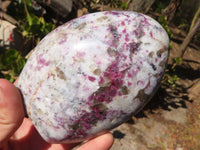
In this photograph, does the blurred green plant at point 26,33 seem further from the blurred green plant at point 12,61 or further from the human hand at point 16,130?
the human hand at point 16,130

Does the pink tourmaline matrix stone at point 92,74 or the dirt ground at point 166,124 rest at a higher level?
the pink tourmaline matrix stone at point 92,74

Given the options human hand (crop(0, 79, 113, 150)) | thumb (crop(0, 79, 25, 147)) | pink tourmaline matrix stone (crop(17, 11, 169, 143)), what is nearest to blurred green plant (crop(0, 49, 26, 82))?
human hand (crop(0, 79, 113, 150))

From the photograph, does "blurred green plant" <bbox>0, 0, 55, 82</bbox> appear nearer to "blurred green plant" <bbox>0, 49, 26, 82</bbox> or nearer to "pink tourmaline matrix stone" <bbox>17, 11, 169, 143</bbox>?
"blurred green plant" <bbox>0, 49, 26, 82</bbox>

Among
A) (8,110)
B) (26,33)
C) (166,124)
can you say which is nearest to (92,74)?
(8,110)

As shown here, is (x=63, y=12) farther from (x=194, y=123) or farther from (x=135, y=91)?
(x=194, y=123)

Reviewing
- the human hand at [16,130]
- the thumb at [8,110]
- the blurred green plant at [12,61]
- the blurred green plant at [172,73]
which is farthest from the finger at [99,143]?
the blurred green plant at [172,73]

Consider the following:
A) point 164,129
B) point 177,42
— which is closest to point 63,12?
point 164,129
